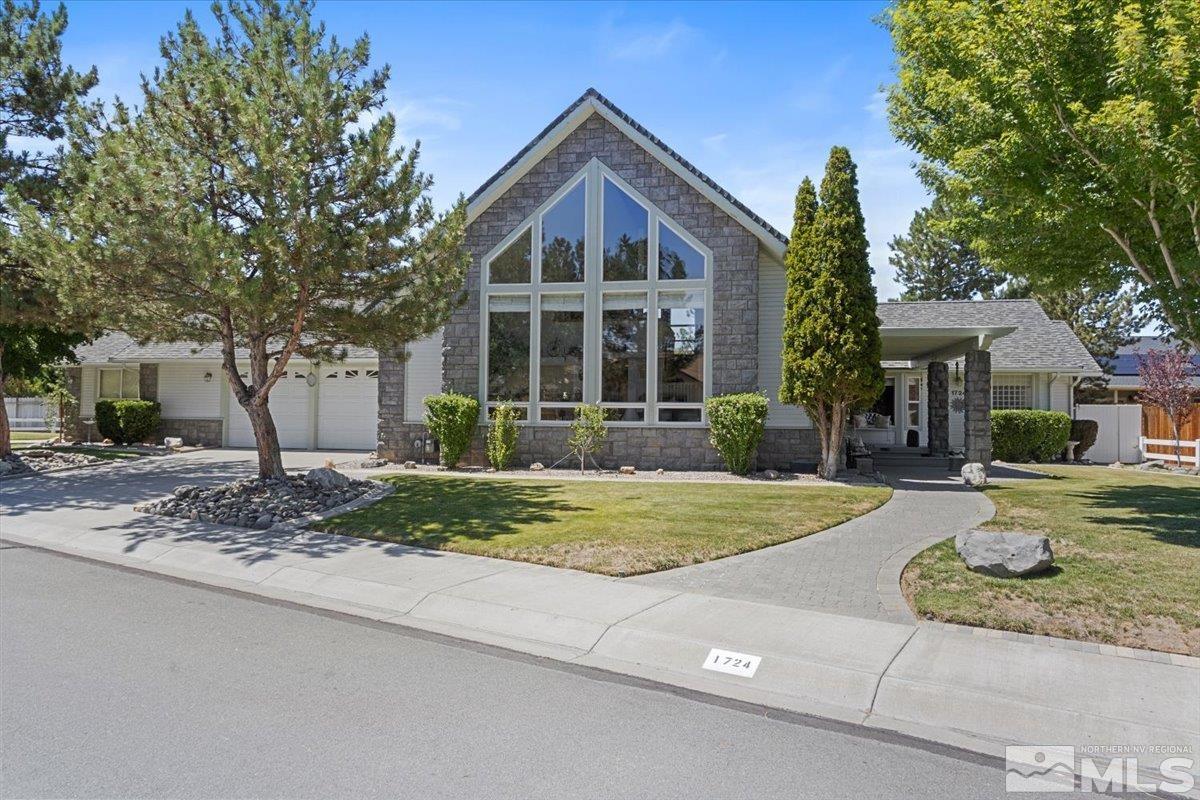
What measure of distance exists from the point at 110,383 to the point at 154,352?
3.33m

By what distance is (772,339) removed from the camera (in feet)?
52.9

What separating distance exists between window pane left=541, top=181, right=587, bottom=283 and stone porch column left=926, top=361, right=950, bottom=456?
413 inches

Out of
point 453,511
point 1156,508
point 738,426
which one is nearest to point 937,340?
point 738,426

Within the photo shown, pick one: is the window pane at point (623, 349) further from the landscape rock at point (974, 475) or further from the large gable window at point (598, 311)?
the landscape rock at point (974, 475)

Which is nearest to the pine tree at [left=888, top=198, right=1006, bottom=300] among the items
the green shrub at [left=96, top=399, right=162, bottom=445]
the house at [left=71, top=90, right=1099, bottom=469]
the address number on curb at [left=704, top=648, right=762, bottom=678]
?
the house at [left=71, top=90, right=1099, bottom=469]

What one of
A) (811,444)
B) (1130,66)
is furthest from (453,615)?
(811,444)

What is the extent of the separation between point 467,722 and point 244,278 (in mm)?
7937

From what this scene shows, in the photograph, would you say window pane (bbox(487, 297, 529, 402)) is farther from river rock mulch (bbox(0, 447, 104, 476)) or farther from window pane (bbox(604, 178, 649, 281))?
river rock mulch (bbox(0, 447, 104, 476))

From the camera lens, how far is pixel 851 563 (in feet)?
26.5

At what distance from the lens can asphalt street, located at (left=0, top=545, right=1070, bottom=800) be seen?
367 cm

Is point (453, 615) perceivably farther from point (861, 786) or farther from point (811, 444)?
point (811, 444)

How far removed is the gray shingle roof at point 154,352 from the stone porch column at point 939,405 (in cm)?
1535

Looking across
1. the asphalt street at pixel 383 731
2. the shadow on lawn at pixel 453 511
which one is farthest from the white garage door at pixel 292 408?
the asphalt street at pixel 383 731

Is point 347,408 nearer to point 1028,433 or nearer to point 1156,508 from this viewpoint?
point 1156,508
